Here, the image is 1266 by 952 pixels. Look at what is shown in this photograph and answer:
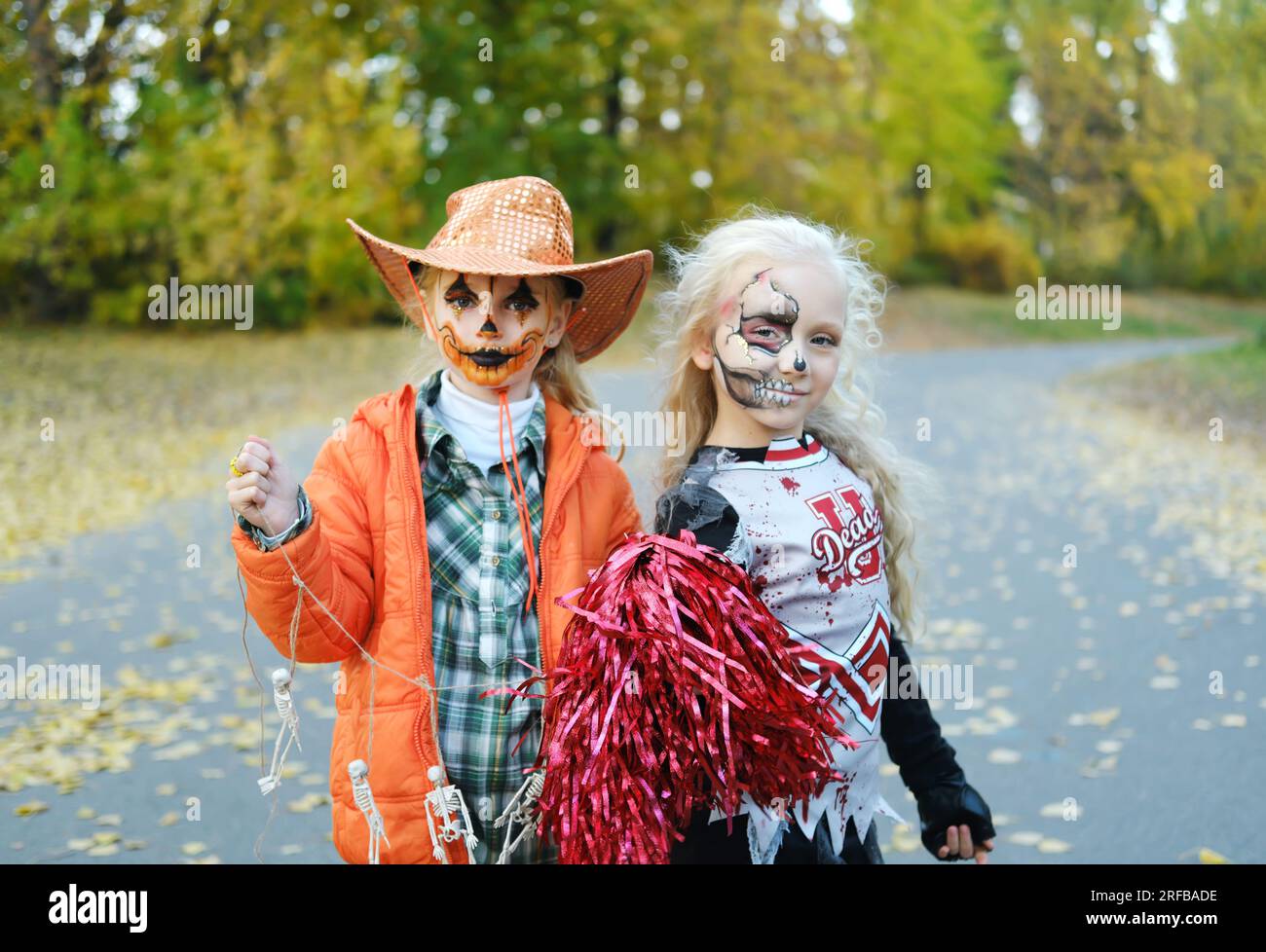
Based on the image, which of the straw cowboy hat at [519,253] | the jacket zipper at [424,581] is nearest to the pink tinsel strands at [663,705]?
the jacket zipper at [424,581]

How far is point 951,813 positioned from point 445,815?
1.12 meters

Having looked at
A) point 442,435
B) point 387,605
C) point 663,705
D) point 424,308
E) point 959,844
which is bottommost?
point 959,844

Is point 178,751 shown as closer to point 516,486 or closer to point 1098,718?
point 516,486

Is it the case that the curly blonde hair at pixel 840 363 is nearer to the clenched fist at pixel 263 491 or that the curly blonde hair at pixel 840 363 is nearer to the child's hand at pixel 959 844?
the child's hand at pixel 959 844

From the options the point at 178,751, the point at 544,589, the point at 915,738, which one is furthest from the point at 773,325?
the point at 178,751

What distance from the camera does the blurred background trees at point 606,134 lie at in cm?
1833

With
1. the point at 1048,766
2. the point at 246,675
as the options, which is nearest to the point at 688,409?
the point at 1048,766

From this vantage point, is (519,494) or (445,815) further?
(519,494)

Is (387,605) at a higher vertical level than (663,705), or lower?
higher

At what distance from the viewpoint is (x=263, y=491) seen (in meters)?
2.08

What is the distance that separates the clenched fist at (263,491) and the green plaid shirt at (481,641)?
33 centimetres

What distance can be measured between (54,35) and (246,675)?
13159mm

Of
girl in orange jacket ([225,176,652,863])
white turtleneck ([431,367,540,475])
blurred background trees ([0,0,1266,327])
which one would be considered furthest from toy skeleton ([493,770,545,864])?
blurred background trees ([0,0,1266,327])
